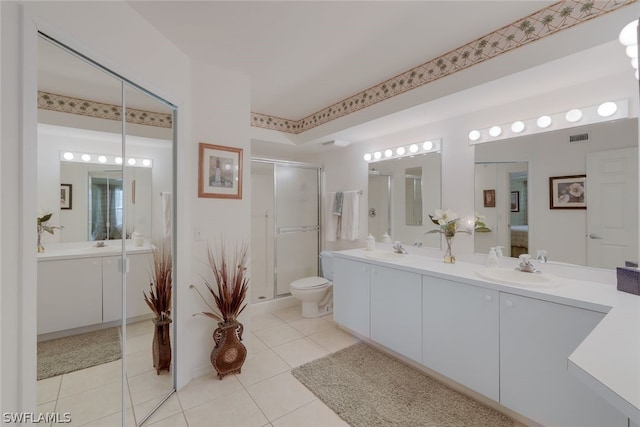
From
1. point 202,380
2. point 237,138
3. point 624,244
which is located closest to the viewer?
point 624,244

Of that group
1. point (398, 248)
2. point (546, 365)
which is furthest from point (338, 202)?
point (546, 365)

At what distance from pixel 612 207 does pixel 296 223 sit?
10.00 ft

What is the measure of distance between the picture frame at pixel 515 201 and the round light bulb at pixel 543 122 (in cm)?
49

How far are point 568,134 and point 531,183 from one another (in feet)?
1.24

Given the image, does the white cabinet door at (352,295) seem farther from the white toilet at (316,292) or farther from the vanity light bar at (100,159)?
the vanity light bar at (100,159)

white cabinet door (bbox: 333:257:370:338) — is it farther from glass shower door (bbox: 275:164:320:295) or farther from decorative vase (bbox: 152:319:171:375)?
decorative vase (bbox: 152:319:171:375)

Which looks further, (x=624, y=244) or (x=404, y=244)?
(x=404, y=244)

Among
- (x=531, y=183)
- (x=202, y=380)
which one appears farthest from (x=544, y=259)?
(x=202, y=380)

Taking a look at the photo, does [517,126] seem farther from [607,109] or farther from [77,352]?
[77,352]

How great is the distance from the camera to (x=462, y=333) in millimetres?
1836

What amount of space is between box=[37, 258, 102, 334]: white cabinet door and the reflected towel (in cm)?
257

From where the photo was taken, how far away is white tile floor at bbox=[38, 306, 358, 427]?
1340 millimetres

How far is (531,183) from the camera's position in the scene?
2004mm

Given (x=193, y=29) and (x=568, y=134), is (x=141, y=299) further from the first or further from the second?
(x=568, y=134)
